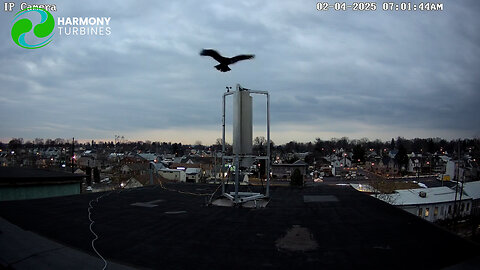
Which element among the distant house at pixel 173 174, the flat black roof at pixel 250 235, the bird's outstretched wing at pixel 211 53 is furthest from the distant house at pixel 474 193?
the distant house at pixel 173 174

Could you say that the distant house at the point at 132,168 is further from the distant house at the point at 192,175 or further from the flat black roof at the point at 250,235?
the flat black roof at the point at 250,235

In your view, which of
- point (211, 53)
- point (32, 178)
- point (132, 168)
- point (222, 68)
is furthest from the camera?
point (132, 168)

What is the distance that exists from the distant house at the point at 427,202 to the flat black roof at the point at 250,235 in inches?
1025

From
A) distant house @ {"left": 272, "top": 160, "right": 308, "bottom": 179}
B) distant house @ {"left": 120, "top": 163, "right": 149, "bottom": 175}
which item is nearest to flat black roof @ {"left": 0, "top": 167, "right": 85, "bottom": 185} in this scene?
distant house @ {"left": 120, "top": 163, "right": 149, "bottom": 175}

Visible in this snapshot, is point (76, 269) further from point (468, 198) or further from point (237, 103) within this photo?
point (468, 198)

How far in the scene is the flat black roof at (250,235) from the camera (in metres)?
3.29

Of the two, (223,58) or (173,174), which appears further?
(173,174)

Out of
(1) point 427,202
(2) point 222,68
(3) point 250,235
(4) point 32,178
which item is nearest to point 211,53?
(2) point 222,68

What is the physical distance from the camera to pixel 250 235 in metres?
4.39

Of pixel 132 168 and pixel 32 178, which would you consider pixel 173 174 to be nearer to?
pixel 132 168

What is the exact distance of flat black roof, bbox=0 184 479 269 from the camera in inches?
130

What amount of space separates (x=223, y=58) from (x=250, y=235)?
631 cm

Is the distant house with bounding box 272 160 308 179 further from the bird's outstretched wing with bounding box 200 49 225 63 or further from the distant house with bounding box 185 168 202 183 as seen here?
the bird's outstretched wing with bounding box 200 49 225 63

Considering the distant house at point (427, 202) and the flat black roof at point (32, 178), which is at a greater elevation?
the flat black roof at point (32, 178)
